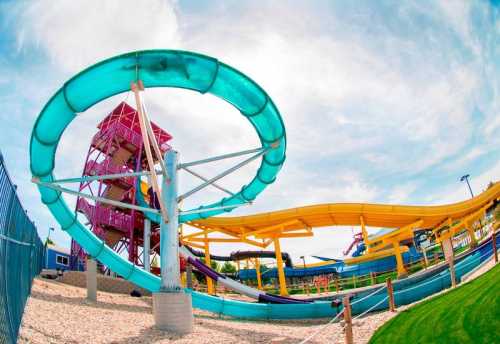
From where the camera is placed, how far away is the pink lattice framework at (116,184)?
68.0ft

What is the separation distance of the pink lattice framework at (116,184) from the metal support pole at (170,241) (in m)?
11.2

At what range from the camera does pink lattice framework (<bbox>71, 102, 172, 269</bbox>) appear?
2073cm

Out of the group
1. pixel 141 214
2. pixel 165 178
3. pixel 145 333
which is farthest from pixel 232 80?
pixel 141 214

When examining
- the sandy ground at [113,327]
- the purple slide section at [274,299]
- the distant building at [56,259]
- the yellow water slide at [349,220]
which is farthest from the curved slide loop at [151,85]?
the distant building at [56,259]

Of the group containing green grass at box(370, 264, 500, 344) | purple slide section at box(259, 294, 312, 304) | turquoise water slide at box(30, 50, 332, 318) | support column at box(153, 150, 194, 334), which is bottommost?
purple slide section at box(259, 294, 312, 304)

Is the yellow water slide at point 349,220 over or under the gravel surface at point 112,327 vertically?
over

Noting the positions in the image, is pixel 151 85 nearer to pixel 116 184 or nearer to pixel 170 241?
pixel 170 241

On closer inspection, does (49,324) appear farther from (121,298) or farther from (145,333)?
(121,298)

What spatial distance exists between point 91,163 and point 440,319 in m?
20.2

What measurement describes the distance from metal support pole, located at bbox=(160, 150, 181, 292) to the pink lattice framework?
1116 centimetres

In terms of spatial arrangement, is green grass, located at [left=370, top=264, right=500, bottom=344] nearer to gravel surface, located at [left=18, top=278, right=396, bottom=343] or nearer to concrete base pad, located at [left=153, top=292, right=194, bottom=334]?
gravel surface, located at [left=18, top=278, right=396, bottom=343]

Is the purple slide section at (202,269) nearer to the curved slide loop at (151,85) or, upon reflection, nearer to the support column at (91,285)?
the support column at (91,285)

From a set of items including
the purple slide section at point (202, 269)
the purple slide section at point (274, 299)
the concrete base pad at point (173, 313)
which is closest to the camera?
the concrete base pad at point (173, 313)

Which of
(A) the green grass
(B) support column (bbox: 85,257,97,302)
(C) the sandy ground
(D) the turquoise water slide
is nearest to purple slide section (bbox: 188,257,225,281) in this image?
(C) the sandy ground
